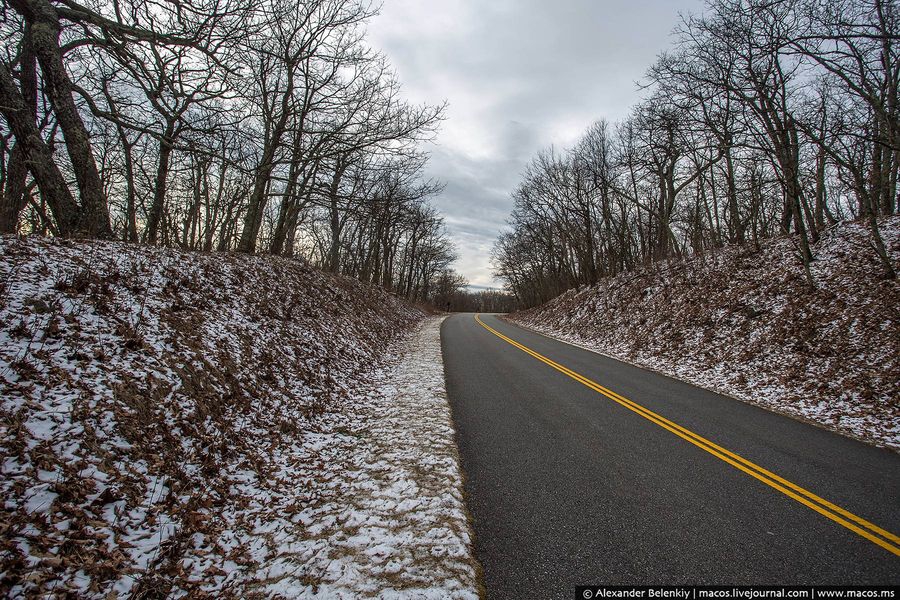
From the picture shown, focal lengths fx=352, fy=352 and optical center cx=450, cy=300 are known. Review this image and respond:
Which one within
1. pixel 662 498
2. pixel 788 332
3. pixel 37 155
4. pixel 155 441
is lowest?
pixel 662 498

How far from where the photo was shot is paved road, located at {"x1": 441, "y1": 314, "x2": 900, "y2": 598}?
2.70 meters

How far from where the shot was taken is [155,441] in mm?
3535

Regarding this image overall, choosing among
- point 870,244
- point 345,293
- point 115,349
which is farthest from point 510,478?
point 870,244

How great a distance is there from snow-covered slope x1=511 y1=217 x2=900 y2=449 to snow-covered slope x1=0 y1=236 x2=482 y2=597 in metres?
7.37

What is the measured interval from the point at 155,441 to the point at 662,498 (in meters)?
5.17

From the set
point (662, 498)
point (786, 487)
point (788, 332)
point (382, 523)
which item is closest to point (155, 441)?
point (382, 523)

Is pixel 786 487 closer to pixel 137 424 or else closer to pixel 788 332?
pixel 137 424

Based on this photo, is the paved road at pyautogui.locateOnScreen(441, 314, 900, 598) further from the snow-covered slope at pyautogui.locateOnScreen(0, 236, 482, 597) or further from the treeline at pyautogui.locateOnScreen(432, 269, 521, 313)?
the treeline at pyautogui.locateOnScreen(432, 269, 521, 313)

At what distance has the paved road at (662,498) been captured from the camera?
2.70 metres

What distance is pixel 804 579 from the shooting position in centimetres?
258

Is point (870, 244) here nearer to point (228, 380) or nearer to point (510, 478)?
point (510, 478)

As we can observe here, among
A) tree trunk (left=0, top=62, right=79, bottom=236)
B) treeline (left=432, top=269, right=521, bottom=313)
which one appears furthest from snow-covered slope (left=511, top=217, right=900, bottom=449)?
treeline (left=432, top=269, right=521, bottom=313)

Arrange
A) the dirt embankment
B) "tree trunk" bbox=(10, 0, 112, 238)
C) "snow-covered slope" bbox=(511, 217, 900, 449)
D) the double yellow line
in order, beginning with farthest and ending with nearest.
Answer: "snow-covered slope" bbox=(511, 217, 900, 449) < "tree trunk" bbox=(10, 0, 112, 238) < the double yellow line < the dirt embankment

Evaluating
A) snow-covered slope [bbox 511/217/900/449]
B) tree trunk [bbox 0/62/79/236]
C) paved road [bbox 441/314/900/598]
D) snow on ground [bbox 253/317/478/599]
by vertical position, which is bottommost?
snow on ground [bbox 253/317/478/599]
